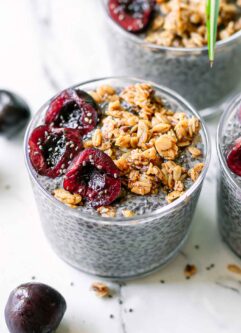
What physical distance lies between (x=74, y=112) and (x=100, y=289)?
0.45 m

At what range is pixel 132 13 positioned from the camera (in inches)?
78.3

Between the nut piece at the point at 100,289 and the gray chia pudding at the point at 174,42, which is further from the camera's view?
the gray chia pudding at the point at 174,42

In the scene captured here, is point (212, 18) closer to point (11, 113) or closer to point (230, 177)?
point (230, 177)

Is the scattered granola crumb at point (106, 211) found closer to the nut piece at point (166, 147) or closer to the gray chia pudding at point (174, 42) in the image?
the nut piece at point (166, 147)

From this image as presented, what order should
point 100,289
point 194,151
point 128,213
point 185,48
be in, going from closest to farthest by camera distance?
point 128,213, point 194,151, point 100,289, point 185,48

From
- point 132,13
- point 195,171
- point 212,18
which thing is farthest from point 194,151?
point 132,13

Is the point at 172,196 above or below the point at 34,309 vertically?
above

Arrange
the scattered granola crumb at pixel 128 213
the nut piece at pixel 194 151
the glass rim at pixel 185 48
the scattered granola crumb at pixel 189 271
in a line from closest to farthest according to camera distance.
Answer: the scattered granola crumb at pixel 128 213
the nut piece at pixel 194 151
the scattered granola crumb at pixel 189 271
the glass rim at pixel 185 48

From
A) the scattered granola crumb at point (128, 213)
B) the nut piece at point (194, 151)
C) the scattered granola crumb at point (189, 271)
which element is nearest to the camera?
the scattered granola crumb at point (128, 213)

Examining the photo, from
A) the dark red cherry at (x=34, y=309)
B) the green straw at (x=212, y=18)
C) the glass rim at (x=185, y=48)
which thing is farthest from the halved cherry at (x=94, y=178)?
the glass rim at (x=185, y=48)

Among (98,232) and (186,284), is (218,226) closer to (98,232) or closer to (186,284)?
(186,284)

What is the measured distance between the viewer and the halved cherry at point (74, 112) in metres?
1.66

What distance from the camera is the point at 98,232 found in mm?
1573

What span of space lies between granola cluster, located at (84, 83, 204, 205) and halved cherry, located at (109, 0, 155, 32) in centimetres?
30
